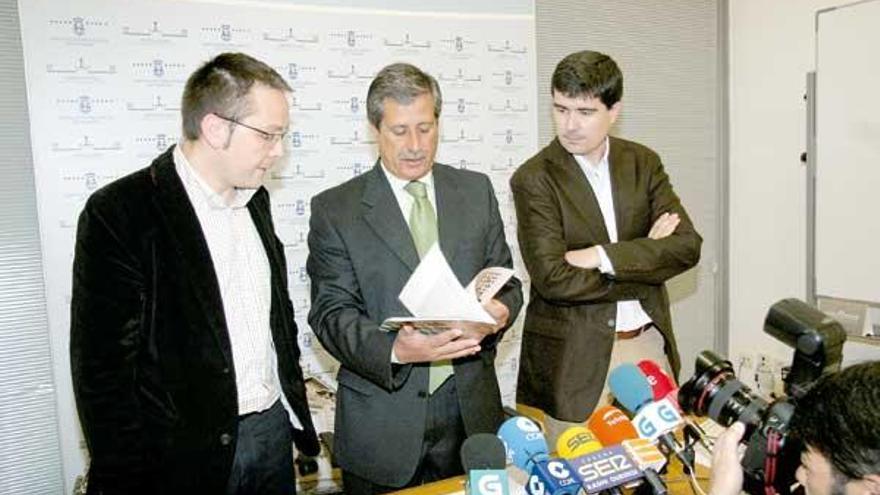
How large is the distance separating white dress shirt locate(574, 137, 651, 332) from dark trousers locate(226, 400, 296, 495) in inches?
42.5

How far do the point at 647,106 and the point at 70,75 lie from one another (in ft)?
9.57

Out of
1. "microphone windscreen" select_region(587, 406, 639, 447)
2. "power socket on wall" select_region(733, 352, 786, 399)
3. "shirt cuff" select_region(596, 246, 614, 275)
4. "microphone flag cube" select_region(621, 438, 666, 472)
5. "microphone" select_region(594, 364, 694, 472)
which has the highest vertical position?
"shirt cuff" select_region(596, 246, 614, 275)

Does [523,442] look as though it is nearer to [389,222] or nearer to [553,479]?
[553,479]

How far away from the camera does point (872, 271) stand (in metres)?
3.17

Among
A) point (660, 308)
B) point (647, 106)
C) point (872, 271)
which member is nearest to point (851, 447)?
point (660, 308)

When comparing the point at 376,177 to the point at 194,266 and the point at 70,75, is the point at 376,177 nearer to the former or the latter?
the point at 194,266

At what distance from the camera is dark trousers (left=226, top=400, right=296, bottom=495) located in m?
1.71

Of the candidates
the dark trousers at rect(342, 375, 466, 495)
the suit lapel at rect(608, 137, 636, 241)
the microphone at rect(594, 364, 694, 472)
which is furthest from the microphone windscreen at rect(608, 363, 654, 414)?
the suit lapel at rect(608, 137, 636, 241)

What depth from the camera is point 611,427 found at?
57.6 inches

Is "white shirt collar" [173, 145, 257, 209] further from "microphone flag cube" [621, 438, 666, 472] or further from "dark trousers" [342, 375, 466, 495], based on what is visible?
"microphone flag cube" [621, 438, 666, 472]

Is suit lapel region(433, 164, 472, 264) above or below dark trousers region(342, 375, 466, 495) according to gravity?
above

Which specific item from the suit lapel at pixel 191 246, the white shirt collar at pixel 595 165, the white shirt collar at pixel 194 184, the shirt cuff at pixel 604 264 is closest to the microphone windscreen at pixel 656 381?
the shirt cuff at pixel 604 264

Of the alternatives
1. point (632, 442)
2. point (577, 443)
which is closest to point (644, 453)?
point (632, 442)

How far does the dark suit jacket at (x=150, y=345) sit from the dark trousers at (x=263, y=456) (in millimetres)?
56
